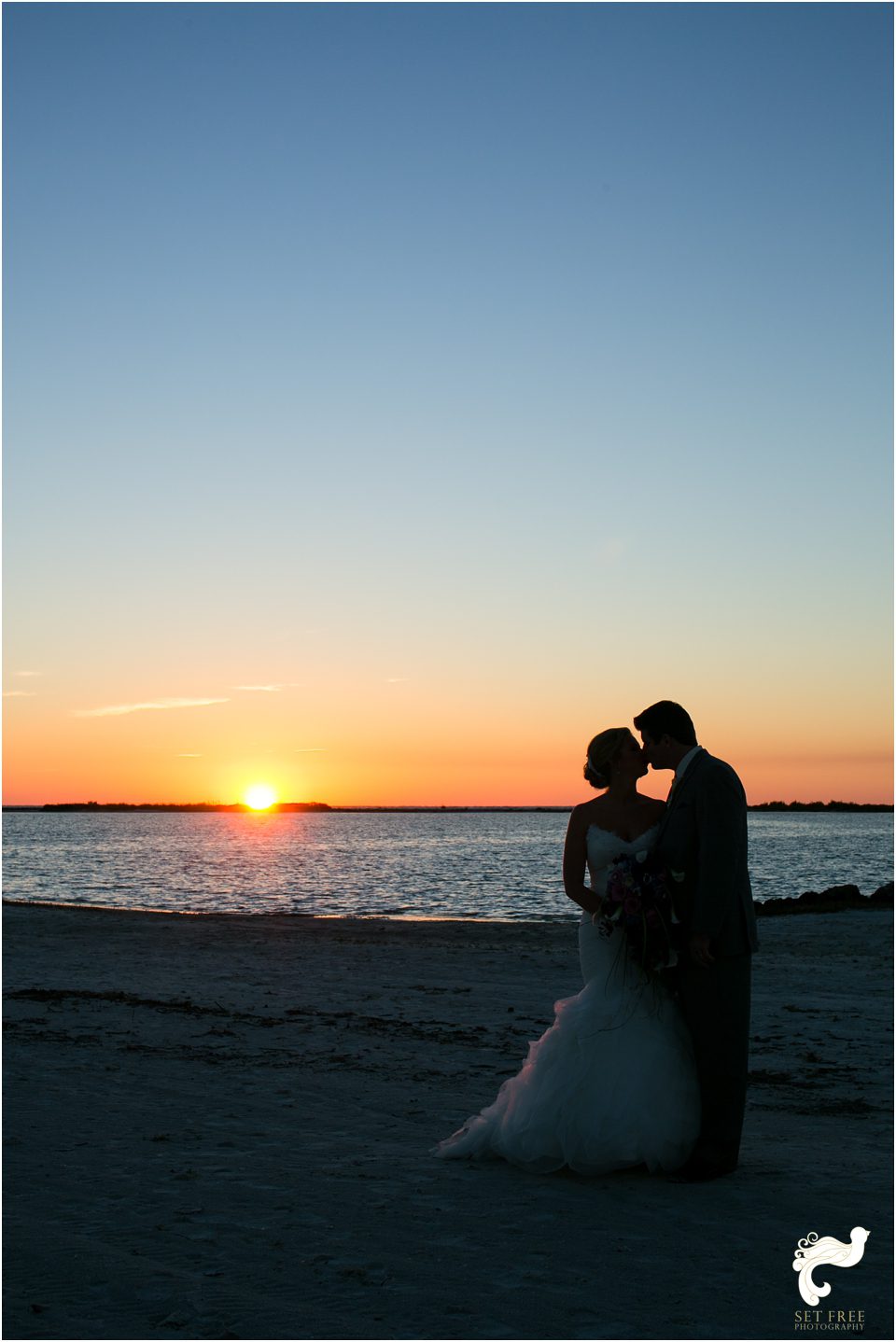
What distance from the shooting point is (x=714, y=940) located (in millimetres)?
6117

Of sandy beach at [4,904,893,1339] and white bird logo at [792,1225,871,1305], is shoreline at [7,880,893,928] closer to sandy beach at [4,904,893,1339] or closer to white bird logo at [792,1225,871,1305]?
sandy beach at [4,904,893,1339]

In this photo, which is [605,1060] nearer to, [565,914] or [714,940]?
[714,940]

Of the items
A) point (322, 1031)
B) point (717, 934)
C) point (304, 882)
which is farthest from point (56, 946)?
point (304, 882)

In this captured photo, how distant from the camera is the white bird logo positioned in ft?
15.2

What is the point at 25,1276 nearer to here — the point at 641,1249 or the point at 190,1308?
the point at 190,1308

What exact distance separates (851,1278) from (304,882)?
161 feet

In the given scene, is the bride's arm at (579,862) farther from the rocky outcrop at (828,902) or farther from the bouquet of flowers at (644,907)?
the rocky outcrop at (828,902)

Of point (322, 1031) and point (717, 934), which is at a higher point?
point (717, 934)

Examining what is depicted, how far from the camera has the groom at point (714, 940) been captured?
6.08 metres

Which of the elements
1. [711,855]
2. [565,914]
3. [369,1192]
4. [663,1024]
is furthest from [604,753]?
[565,914]

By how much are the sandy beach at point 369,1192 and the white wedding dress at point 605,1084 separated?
0.69 feet

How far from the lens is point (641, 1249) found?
498 cm

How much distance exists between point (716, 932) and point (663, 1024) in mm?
672

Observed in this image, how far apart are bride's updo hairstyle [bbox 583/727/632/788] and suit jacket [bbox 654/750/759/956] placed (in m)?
0.42
